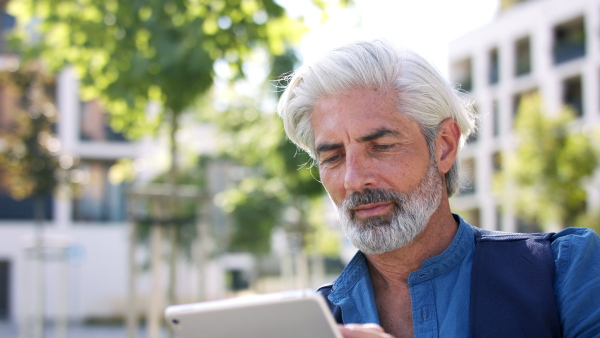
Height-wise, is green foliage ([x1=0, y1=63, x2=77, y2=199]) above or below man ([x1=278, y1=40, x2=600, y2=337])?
above

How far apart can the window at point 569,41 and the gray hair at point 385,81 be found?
33.4 meters

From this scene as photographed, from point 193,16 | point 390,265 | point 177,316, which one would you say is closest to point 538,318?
point 390,265

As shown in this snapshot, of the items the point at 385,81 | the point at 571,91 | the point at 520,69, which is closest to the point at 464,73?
the point at 520,69

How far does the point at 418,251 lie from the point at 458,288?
0.56ft

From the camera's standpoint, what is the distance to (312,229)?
1240cm

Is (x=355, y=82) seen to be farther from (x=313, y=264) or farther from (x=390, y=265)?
(x=313, y=264)

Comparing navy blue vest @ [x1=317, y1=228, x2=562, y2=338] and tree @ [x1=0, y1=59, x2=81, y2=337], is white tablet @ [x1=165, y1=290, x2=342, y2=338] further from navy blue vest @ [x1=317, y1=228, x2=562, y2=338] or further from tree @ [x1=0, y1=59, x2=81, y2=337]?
tree @ [x1=0, y1=59, x2=81, y2=337]

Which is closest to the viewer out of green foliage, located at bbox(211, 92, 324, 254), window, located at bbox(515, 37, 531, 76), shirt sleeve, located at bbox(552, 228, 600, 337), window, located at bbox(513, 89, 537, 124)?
shirt sleeve, located at bbox(552, 228, 600, 337)

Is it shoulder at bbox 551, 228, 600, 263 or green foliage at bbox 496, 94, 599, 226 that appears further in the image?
green foliage at bbox 496, 94, 599, 226

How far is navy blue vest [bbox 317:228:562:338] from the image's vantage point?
1766 millimetres

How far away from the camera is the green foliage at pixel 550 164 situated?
21.2 m

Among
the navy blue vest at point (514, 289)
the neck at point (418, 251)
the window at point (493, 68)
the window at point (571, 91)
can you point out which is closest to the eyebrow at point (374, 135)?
the neck at point (418, 251)

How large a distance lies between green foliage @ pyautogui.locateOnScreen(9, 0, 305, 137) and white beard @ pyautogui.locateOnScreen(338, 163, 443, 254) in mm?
3749

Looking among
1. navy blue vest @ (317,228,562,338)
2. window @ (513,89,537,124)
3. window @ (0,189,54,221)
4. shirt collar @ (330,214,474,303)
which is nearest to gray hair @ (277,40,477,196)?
shirt collar @ (330,214,474,303)
